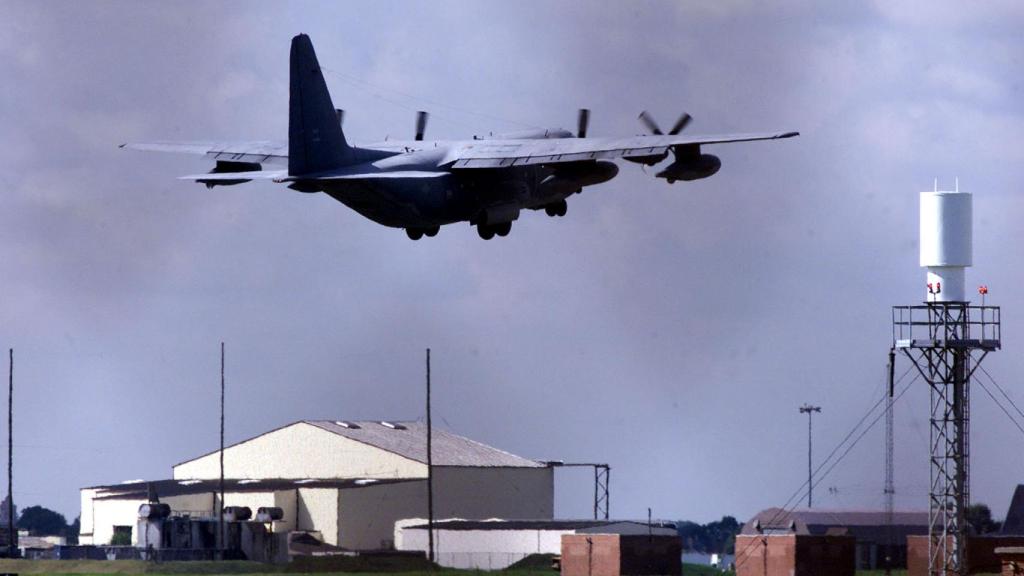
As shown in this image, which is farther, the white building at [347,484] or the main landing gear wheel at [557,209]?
the white building at [347,484]

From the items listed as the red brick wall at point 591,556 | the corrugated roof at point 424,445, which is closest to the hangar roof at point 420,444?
the corrugated roof at point 424,445

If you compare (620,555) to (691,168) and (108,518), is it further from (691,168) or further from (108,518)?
(108,518)

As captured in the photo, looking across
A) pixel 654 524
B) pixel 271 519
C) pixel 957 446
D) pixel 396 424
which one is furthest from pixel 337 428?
pixel 957 446

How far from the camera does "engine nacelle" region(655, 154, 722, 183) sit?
6450 centimetres

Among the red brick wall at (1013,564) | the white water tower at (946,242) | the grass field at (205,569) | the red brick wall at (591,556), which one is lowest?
the grass field at (205,569)

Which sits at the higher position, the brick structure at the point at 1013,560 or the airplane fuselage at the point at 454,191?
the airplane fuselage at the point at 454,191

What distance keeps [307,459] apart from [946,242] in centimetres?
6324

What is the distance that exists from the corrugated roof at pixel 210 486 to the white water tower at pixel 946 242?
5052 cm

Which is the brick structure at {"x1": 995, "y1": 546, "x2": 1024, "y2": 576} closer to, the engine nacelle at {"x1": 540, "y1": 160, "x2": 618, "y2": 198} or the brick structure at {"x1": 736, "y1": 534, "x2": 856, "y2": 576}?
the brick structure at {"x1": 736, "y1": 534, "x2": 856, "y2": 576}

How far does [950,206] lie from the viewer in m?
74.9

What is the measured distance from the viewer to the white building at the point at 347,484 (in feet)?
376

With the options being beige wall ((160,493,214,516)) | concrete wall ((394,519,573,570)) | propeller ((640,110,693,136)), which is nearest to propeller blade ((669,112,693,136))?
propeller ((640,110,693,136))

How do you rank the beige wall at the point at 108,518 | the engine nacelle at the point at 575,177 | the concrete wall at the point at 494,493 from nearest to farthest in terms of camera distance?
the engine nacelle at the point at 575,177 < the concrete wall at the point at 494,493 < the beige wall at the point at 108,518

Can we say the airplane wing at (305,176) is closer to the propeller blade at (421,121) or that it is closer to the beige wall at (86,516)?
the propeller blade at (421,121)
